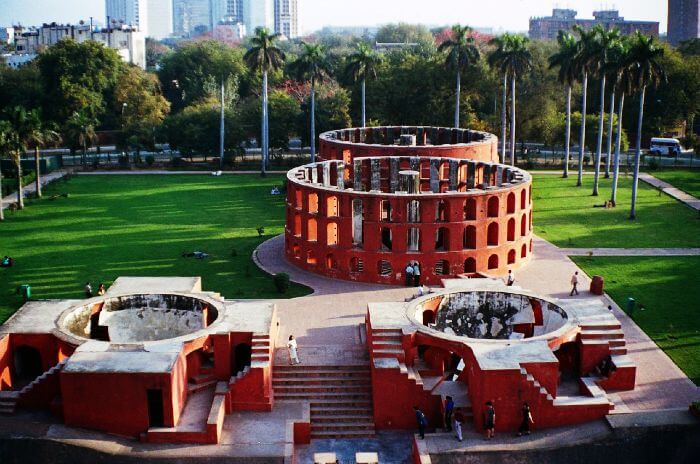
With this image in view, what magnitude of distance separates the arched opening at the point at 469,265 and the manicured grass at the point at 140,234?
9397 mm

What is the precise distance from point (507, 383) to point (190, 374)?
12.8 m

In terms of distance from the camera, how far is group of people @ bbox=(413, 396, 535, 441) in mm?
32531

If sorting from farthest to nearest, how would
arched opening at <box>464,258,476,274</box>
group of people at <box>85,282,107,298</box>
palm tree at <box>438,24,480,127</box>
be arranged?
palm tree at <box>438,24,480,127</box>
arched opening at <box>464,258,476,274</box>
group of people at <box>85,282,107,298</box>

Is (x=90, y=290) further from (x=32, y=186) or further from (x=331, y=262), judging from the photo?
(x=32, y=186)

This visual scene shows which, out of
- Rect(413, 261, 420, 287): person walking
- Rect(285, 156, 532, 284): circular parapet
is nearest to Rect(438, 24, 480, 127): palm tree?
Rect(285, 156, 532, 284): circular parapet

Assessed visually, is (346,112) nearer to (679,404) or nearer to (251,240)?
(251,240)

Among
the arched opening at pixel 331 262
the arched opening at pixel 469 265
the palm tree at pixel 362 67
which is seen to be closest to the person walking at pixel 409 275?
the arched opening at pixel 469 265

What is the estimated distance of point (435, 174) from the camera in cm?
6431

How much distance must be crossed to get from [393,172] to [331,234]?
13.1 meters

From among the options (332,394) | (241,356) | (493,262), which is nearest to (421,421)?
(332,394)

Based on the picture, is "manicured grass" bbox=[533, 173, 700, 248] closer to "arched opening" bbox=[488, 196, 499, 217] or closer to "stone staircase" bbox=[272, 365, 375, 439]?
"arched opening" bbox=[488, 196, 499, 217]

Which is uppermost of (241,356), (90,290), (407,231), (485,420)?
(407,231)

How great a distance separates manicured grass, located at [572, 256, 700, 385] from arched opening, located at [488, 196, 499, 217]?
651 cm

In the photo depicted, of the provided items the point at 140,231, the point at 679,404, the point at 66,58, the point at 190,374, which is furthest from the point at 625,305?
the point at 66,58
